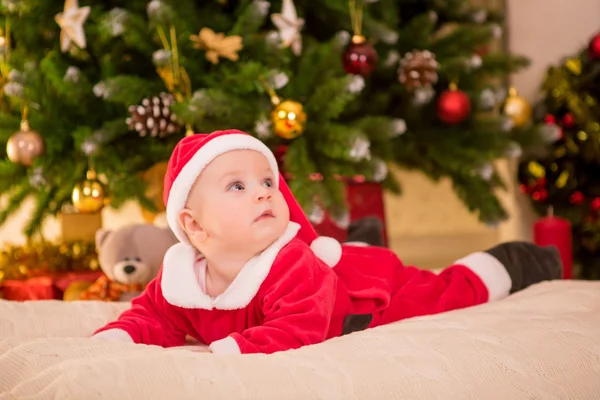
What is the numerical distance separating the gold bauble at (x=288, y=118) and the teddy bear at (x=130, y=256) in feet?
1.28

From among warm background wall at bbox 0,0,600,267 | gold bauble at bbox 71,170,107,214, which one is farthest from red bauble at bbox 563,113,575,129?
gold bauble at bbox 71,170,107,214

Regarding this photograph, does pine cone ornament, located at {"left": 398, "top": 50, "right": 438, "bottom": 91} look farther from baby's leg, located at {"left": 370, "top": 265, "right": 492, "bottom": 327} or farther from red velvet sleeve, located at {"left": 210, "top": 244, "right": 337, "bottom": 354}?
red velvet sleeve, located at {"left": 210, "top": 244, "right": 337, "bottom": 354}

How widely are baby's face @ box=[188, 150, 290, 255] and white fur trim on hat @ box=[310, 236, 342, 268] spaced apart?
0.36ft

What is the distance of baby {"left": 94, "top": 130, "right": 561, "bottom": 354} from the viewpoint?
3.49ft

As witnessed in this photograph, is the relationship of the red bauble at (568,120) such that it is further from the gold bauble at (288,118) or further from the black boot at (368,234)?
the black boot at (368,234)

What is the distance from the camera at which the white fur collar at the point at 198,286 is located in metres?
1.09

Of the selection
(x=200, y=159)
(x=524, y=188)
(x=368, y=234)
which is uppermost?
(x=200, y=159)

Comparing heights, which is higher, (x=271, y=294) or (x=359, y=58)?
(x=359, y=58)

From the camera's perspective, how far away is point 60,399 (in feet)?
2.51

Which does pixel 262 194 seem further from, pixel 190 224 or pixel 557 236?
pixel 557 236

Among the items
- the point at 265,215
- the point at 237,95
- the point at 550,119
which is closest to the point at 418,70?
the point at 237,95

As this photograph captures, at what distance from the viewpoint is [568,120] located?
2742 mm

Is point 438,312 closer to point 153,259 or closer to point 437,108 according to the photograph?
point 153,259

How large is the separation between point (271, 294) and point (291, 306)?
0.15 feet
